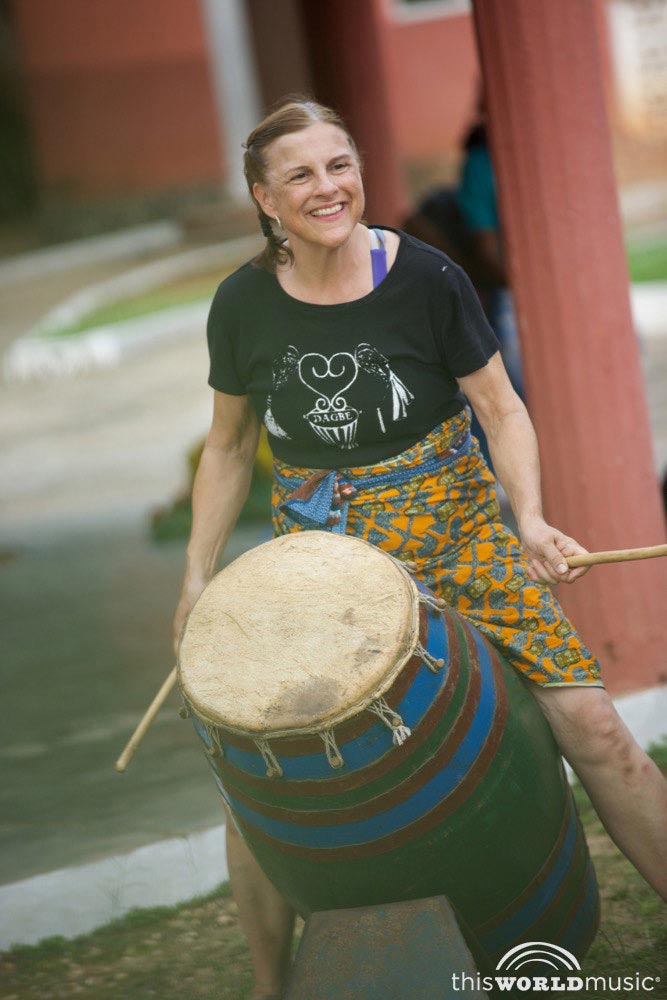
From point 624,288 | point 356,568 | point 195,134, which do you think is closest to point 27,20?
point 195,134

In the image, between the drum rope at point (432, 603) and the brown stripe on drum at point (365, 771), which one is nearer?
the brown stripe on drum at point (365, 771)

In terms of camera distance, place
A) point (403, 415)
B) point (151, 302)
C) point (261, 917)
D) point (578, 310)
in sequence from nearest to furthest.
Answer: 1. point (403, 415)
2. point (261, 917)
3. point (578, 310)
4. point (151, 302)

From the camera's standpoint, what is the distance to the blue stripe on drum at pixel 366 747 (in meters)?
2.53

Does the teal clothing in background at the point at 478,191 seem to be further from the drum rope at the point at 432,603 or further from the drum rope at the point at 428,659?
the drum rope at the point at 428,659

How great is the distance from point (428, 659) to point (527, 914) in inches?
22.2

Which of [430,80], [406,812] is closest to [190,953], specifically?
[406,812]

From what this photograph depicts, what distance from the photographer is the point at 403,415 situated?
2861 mm

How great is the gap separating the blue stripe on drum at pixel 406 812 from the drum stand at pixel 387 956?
0.17m

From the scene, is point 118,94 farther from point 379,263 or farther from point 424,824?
point 424,824

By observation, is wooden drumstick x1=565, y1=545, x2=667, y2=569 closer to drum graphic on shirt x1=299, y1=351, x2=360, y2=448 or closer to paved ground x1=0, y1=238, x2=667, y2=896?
drum graphic on shirt x1=299, y1=351, x2=360, y2=448

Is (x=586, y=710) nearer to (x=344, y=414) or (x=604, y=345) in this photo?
(x=344, y=414)

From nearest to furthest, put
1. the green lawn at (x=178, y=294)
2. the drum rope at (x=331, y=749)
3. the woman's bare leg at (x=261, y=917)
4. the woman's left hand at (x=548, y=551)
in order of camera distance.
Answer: the drum rope at (x=331, y=749)
the woman's left hand at (x=548, y=551)
the woman's bare leg at (x=261, y=917)
the green lawn at (x=178, y=294)

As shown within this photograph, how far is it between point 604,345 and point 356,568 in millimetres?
1752

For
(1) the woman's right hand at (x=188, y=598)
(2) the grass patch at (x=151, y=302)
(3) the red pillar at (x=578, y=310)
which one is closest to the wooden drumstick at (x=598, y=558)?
(1) the woman's right hand at (x=188, y=598)
